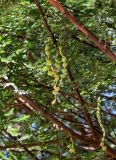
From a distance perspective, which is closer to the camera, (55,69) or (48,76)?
(55,69)

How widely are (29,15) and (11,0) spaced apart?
0.17 m

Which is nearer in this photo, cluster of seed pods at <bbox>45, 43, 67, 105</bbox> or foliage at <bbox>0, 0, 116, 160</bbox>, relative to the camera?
cluster of seed pods at <bbox>45, 43, 67, 105</bbox>

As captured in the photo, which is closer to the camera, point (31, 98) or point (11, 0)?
point (11, 0)

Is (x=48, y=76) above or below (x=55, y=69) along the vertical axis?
below

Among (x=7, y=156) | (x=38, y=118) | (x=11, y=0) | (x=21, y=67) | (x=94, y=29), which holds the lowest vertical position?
(x=7, y=156)

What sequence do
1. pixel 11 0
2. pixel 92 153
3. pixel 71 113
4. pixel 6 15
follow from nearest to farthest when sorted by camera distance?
A: pixel 11 0, pixel 6 15, pixel 92 153, pixel 71 113

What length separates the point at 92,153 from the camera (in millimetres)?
2586

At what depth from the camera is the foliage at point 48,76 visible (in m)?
2.34

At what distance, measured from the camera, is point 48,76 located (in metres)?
2.53

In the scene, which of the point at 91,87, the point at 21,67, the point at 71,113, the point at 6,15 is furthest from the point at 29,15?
the point at 71,113

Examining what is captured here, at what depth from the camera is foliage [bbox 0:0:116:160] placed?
7.66 feet

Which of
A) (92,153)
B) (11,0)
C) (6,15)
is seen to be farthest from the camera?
(92,153)

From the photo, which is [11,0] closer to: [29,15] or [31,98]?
[29,15]

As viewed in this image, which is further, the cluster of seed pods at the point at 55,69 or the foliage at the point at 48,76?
the foliage at the point at 48,76
